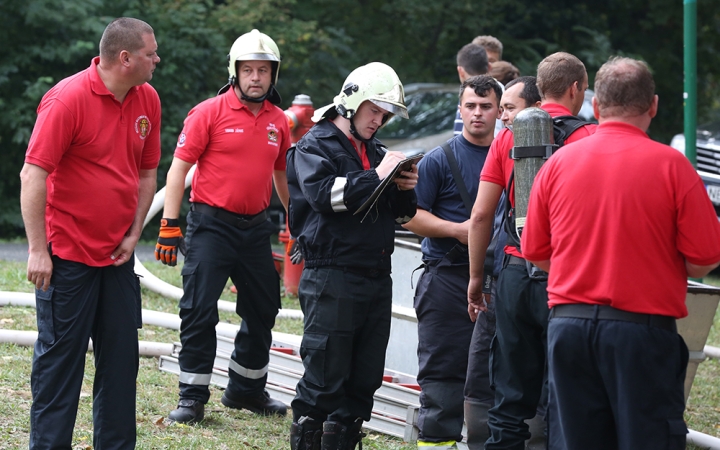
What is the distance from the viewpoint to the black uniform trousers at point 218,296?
589 cm

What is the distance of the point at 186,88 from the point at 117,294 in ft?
36.3

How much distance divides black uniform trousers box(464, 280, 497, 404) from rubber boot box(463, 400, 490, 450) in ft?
0.11

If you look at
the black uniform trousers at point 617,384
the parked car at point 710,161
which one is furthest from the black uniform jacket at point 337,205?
the parked car at point 710,161

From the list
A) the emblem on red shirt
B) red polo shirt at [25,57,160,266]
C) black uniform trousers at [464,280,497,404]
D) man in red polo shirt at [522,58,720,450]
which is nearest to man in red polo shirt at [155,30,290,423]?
the emblem on red shirt

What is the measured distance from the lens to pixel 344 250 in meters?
4.77

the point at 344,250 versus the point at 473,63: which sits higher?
the point at 473,63

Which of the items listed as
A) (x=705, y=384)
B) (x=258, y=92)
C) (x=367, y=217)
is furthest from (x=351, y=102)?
(x=705, y=384)

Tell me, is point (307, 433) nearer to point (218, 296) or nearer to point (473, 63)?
point (218, 296)

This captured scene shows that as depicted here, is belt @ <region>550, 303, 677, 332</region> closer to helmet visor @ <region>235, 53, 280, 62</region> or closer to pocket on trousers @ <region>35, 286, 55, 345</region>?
pocket on trousers @ <region>35, 286, 55, 345</region>

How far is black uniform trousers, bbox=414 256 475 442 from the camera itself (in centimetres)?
518

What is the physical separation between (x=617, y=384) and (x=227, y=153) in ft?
10.5

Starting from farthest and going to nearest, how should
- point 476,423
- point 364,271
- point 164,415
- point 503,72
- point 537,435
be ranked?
1. point 503,72
2. point 164,415
3. point 476,423
4. point 537,435
5. point 364,271

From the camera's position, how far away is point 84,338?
4.50 metres

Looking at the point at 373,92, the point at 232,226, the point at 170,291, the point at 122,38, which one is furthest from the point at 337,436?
the point at 170,291
